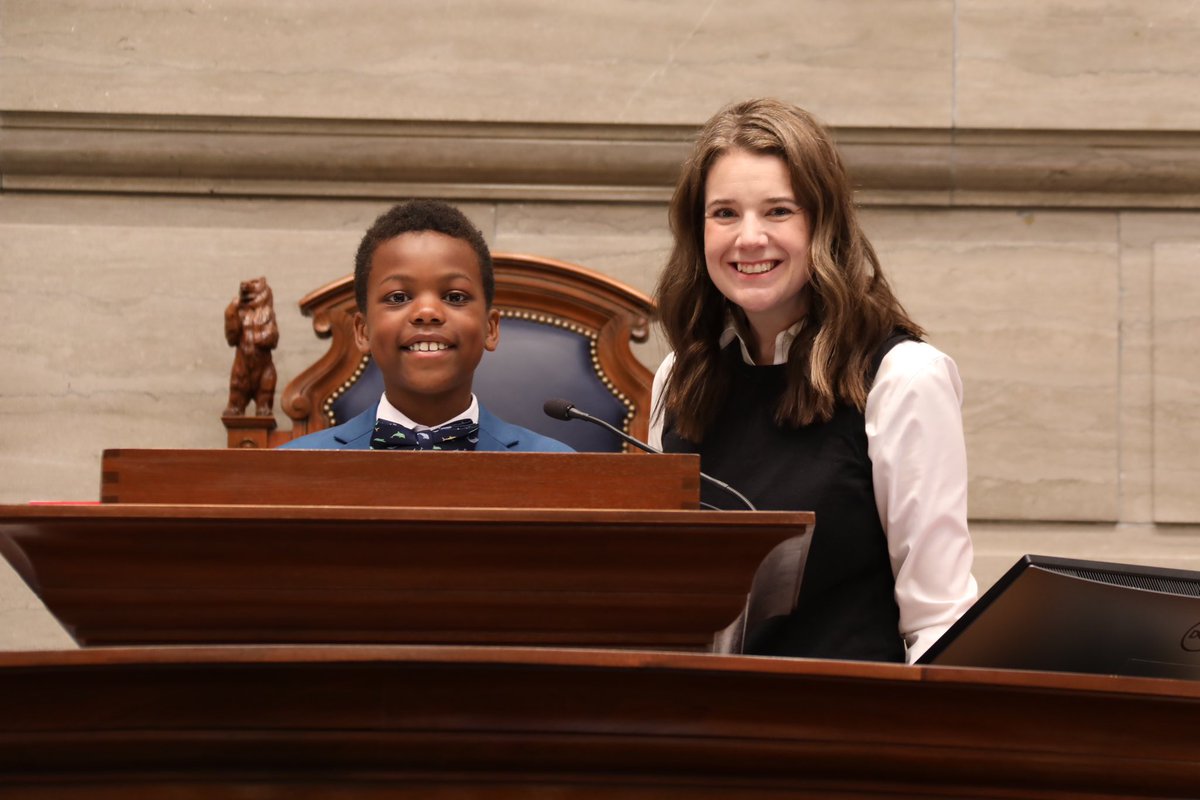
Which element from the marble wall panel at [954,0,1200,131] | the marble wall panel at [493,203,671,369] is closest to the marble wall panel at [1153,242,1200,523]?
the marble wall panel at [954,0,1200,131]

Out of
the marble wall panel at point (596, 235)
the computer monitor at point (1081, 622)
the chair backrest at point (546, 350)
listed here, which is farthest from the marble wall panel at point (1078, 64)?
the computer monitor at point (1081, 622)

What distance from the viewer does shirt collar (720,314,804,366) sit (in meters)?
1.85

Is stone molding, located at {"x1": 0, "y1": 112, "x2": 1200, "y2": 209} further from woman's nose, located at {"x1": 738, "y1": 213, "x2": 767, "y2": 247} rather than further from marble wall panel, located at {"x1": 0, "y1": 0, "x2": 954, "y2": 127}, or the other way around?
woman's nose, located at {"x1": 738, "y1": 213, "x2": 767, "y2": 247}

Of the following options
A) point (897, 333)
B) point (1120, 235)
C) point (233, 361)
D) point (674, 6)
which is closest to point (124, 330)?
point (233, 361)

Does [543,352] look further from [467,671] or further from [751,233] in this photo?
[467,671]

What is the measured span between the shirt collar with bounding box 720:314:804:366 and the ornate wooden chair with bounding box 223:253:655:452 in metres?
0.74

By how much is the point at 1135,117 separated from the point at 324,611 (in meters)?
2.64

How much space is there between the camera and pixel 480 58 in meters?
3.11

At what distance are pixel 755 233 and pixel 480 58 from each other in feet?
5.01

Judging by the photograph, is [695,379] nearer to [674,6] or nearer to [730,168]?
[730,168]

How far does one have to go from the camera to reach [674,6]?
312 cm

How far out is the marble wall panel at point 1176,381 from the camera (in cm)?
307

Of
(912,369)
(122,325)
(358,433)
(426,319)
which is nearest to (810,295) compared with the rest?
(912,369)

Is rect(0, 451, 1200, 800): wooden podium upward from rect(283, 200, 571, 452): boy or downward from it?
downward
